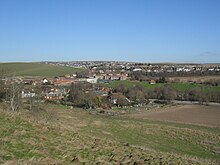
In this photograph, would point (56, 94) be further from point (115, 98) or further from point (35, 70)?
point (35, 70)

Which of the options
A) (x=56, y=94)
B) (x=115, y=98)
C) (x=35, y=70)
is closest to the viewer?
(x=115, y=98)

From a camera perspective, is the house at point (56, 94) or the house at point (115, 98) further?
the house at point (56, 94)

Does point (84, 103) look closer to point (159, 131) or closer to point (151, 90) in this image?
point (151, 90)

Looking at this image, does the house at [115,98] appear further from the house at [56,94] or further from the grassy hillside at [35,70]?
the grassy hillside at [35,70]

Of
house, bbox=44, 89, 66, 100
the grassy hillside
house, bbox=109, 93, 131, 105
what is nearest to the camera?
house, bbox=109, 93, 131, 105

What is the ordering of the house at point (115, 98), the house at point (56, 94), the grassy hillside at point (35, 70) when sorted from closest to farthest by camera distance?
the house at point (115, 98) → the house at point (56, 94) → the grassy hillside at point (35, 70)

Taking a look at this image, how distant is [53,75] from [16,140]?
12727 cm

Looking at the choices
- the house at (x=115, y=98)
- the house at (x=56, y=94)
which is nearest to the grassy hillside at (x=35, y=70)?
the house at (x=56, y=94)

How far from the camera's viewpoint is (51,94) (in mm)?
81188

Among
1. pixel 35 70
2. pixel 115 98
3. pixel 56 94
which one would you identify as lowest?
pixel 115 98

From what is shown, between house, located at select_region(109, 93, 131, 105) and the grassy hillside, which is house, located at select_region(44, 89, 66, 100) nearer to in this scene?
house, located at select_region(109, 93, 131, 105)

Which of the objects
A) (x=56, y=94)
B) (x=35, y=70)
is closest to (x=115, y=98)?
(x=56, y=94)

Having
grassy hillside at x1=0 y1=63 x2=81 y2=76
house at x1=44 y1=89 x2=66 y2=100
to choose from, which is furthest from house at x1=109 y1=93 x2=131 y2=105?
grassy hillside at x1=0 y1=63 x2=81 y2=76

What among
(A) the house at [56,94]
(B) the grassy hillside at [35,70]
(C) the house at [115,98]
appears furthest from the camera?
(B) the grassy hillside at [35,70]
